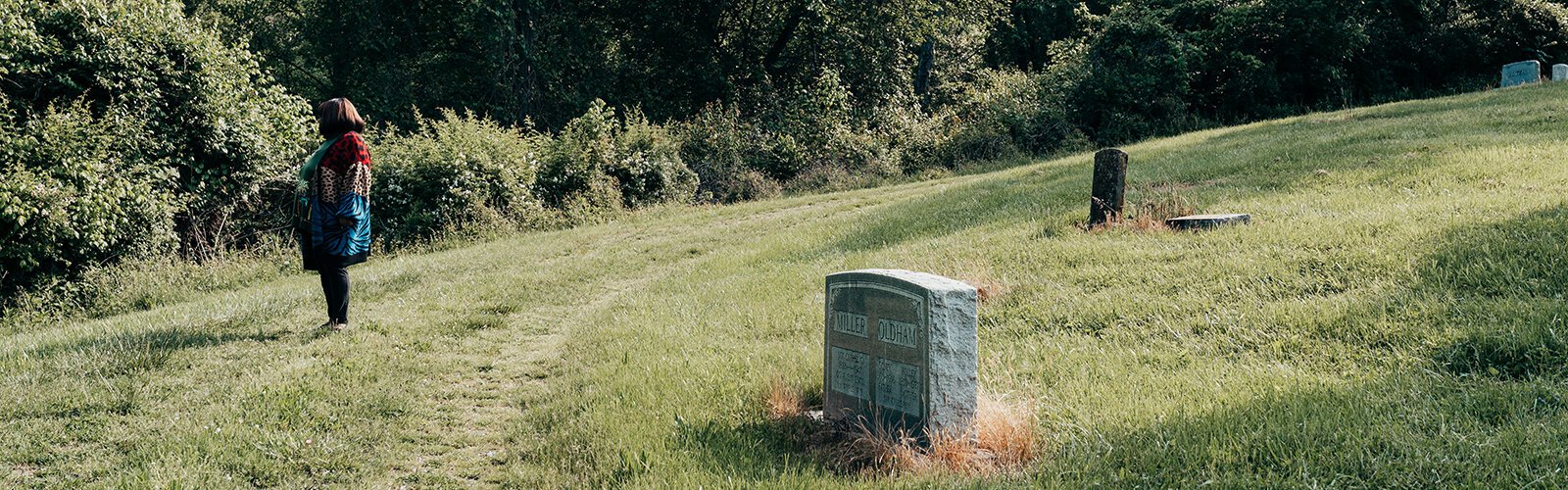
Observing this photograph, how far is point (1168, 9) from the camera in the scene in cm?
2570

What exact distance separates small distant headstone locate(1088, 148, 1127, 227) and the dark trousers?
278 inches

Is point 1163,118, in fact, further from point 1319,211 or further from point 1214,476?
point 1214,476

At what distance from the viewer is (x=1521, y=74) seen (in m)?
22.9

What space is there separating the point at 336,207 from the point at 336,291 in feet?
2.37

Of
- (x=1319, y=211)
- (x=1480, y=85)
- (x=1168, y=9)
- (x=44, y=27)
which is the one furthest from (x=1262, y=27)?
(x=44, y=27)

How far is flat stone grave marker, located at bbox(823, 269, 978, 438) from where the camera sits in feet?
14.6

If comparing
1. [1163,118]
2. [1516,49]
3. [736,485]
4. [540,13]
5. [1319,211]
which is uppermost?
[540,13]

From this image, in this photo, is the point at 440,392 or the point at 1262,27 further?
the point at 1262,27

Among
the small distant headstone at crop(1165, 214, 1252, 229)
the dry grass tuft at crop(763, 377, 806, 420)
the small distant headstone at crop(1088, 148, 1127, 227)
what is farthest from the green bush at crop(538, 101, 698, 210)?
the dry grass tuft at crop(763, 377, 806, 420)

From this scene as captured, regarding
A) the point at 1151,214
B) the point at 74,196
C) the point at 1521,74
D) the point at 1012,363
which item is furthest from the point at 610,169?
the point at 1521,74

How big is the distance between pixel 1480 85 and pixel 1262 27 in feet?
20.2

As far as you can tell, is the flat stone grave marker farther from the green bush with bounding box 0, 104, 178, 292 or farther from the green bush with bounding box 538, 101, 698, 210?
the green bush with bounding box 538, 101, 698, 210

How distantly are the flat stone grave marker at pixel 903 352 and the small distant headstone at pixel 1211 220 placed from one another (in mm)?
4856

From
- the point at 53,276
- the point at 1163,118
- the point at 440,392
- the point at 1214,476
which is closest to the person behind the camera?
the point at 1214,476
